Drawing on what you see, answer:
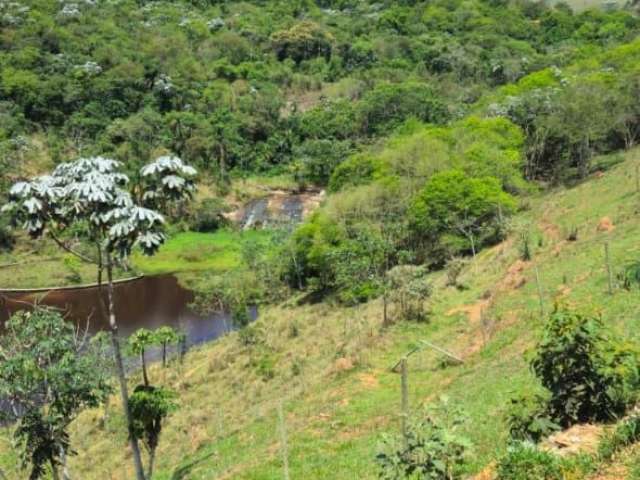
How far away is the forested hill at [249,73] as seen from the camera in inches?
3007

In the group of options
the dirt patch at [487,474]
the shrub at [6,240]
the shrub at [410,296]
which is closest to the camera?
the dirt patch at [487,474]

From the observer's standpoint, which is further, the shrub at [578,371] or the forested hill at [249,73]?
the forested hill at [249,73]

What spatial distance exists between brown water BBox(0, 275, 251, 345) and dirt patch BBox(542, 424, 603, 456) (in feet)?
112

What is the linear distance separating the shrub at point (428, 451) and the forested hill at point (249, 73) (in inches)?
2167

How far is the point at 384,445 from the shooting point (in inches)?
314

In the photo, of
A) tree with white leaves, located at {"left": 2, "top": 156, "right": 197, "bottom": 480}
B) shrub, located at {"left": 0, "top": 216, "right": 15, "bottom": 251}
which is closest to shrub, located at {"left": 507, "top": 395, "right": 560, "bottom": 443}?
tree with white leaves, located at {"left": 2, "top": 156, "right": 197, "bottom": 480}

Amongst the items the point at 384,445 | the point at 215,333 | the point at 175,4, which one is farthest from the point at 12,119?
the point at 384,445

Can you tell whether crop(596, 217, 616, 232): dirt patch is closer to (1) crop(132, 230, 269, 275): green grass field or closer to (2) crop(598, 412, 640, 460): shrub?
(2) crop(598, 412, 640, 460): shrub

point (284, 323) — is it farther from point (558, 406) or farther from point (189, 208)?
point (189, 208)

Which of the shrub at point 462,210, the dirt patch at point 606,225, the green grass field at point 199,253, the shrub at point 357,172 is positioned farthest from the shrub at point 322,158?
the dirt patch at point 606,225

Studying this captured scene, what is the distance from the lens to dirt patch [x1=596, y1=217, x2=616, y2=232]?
24531 mm

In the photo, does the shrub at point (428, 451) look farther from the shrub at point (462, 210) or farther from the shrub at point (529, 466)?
the shrub at point (462, 210)

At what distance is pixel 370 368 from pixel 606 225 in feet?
37.8

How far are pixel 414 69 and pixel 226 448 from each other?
8980cm
